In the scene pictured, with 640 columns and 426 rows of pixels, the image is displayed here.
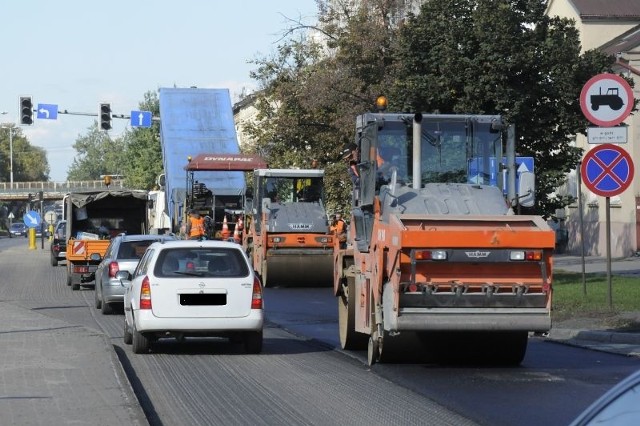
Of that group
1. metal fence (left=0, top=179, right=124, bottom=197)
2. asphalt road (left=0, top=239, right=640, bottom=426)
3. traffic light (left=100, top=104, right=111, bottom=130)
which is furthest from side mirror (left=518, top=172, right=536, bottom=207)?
metal fence (left=0, top=179, right=124, bottom=197)

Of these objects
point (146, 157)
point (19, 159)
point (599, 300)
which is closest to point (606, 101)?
point (599, 300)

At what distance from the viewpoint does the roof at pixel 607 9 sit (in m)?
49.8

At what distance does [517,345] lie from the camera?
14.2 meters

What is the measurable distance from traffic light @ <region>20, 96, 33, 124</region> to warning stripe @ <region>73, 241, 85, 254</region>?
15.1 metres

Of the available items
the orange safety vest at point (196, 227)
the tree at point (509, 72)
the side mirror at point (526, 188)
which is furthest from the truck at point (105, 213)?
the side mirror at point (526, 188)

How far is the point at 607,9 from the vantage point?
5066cm

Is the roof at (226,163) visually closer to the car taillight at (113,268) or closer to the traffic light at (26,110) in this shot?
the traffic light at (26,110)

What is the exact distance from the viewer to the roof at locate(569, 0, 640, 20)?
163ft

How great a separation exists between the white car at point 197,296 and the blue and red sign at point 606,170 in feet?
18.7

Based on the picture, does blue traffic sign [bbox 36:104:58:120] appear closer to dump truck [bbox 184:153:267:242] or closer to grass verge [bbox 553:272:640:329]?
dump truck [bbox 184:153:267:242]

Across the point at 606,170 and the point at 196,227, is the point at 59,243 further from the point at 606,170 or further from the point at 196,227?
the point at 606,170

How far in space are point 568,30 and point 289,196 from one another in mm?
9379

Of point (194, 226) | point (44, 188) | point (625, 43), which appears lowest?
A: point (194, 226)

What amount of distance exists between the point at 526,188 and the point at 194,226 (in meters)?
23.9
